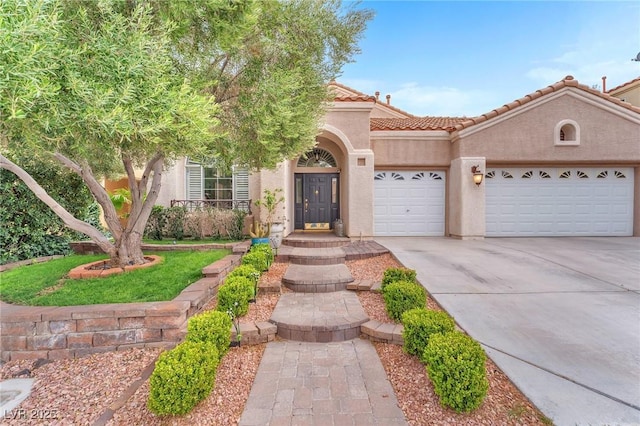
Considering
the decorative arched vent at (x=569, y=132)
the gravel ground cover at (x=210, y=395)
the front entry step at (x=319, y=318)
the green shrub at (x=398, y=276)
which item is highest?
the decorative arched vent at (x=569, y=132)

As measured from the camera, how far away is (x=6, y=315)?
11.7 ft

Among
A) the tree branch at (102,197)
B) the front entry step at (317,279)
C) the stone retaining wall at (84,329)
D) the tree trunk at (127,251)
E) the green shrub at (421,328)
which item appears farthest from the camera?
the tree trunk at (127,251)

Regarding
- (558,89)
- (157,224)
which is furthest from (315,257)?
Result: (558,89)

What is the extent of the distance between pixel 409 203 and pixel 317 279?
20.8 ft

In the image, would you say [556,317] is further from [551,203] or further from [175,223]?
[175,223]

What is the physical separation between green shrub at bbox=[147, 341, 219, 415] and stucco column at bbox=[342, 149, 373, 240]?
24.0 feet

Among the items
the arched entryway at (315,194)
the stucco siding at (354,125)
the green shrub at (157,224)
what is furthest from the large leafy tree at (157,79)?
the arched entryway at (315,194)

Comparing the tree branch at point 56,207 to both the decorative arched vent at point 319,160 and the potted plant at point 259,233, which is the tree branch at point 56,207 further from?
the decorative arched vent at point 319,160

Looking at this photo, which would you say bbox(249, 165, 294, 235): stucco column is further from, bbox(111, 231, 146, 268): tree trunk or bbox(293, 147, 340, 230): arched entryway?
bbox(111, 231, 146, 268): tree trunk

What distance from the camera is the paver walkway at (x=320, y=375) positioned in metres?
2.46

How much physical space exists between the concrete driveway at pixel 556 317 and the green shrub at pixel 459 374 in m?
0.57

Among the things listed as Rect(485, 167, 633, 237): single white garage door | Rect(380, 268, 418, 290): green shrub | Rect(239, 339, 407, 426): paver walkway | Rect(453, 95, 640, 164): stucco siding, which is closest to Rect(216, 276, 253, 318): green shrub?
Rect(239, 339, 407, 426): paver walkway

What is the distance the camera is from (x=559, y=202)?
10.3 m

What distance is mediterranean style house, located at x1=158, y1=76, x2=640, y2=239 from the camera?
9539mm
